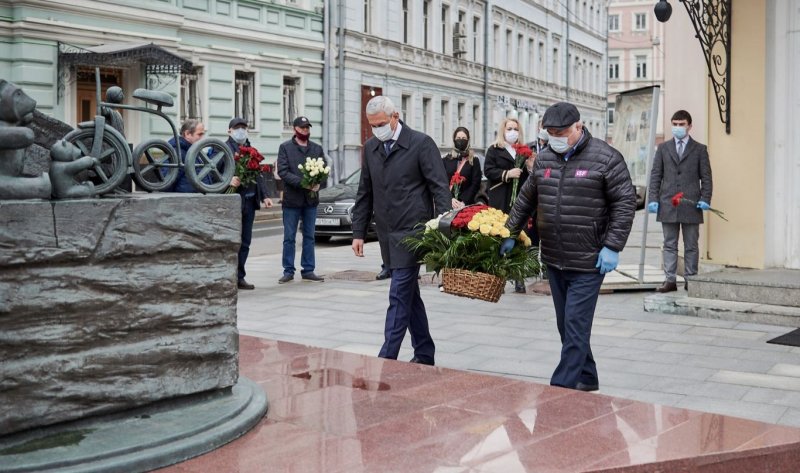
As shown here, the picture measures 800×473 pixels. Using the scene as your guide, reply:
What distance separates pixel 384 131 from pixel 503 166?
4.65 meters

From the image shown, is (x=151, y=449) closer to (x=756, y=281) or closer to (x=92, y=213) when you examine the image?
(x=92, y=213)

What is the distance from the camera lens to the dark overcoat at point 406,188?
6691mm

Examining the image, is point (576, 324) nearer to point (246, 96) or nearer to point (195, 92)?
point (195, 92)

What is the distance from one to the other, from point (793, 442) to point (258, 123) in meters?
23.1

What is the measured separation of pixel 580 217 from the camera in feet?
19.5

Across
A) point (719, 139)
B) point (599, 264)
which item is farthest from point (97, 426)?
point (719, 139)

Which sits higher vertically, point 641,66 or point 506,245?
point 641,66

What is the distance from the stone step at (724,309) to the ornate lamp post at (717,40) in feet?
6.23

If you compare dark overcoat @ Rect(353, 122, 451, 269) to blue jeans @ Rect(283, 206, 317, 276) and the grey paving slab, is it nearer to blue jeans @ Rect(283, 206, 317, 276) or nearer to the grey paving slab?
the grey paving slab

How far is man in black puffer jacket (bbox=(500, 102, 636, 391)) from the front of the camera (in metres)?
5.88

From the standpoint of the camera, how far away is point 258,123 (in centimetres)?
2694

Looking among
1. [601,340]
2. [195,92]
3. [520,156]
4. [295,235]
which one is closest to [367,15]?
[195,92]

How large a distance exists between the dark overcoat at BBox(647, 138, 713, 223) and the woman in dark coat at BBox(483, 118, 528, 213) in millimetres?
1459

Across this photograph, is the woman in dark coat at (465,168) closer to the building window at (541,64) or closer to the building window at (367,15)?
the building window at (367,15)
